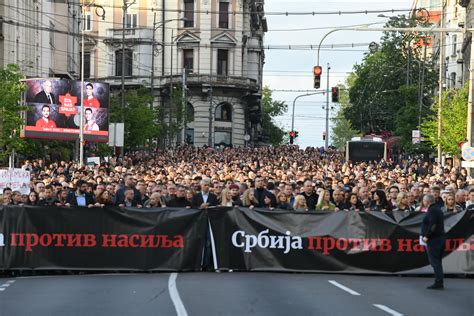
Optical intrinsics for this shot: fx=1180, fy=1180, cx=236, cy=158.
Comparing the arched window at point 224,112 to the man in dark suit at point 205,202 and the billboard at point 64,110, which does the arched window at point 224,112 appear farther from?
the man in dark suit at point 205,202

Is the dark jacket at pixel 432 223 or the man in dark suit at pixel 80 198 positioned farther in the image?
the man in dark suit at pixel 80 198

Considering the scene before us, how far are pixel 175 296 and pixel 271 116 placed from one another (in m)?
161

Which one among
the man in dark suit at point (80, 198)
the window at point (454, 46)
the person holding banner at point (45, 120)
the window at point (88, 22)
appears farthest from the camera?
the window at point (88, 22)

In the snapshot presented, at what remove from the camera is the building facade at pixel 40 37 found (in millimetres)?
59188

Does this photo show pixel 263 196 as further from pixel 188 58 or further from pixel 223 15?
pixel 188 58

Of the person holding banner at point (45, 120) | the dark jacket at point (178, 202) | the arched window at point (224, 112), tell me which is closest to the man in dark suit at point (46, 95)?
the person holding banner at point (45, 120)

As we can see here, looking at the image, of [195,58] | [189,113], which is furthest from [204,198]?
[195,58]

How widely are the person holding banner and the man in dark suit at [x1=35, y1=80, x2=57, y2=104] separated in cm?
27

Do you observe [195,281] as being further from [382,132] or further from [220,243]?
[382,132]

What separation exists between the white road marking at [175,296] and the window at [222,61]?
87.6 meters

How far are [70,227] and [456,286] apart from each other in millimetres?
6550

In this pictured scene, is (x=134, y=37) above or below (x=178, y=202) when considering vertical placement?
above

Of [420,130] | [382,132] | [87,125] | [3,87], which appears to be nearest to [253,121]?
[382,132]

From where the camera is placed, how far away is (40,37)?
74812 mm
